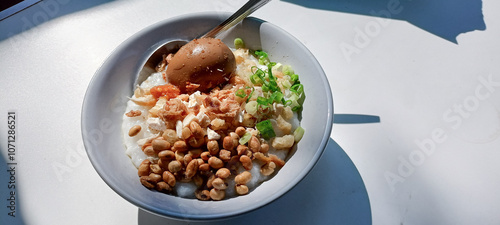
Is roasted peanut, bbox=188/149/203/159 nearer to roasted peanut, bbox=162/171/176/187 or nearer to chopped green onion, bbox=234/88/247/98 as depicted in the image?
roasted peanut, bbox=162/171/176/187

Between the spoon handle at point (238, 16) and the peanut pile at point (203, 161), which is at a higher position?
the spoon handle at point (238, 16)

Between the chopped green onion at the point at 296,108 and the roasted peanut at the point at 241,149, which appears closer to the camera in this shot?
the roasted peanut at the point at 241,149

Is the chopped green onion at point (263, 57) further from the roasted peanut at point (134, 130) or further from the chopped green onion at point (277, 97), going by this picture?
the roasted peanut at point (134, 130)

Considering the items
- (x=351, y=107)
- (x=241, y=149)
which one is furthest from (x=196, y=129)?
(x=351, y=107)

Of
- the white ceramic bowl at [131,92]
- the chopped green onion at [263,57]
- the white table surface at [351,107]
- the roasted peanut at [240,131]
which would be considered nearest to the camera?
the white ceramic bowl at [131,92]

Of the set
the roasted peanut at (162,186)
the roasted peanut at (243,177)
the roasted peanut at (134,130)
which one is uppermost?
the roasted peanut at (134,130)

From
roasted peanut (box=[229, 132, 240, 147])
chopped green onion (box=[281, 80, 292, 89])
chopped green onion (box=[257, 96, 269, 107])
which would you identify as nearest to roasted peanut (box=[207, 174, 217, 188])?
roasted peanut (box=[229, 132, 240, 147])

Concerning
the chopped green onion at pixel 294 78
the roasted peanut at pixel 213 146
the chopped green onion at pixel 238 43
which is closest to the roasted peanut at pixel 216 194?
the roasted peanut at pixel 213 146
